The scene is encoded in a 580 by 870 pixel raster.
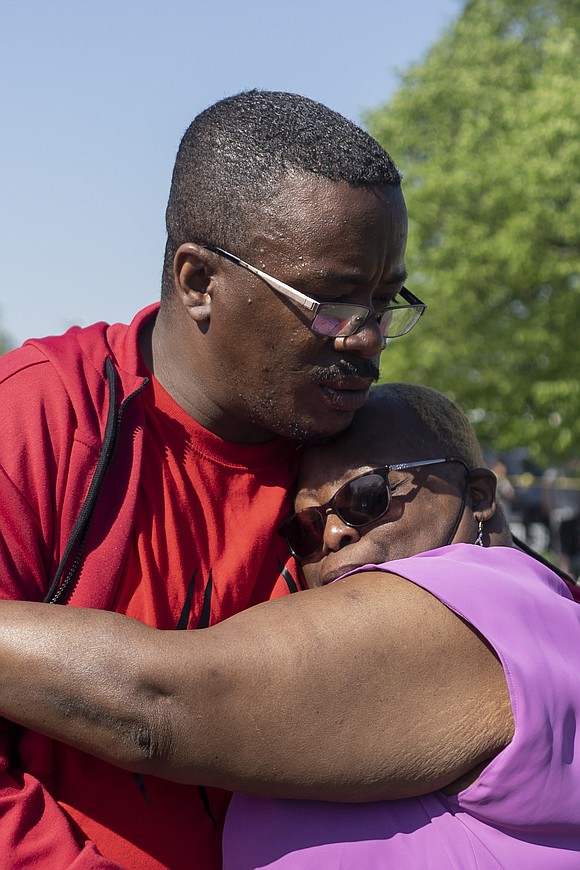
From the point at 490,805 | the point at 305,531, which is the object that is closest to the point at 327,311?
the point at 305,531

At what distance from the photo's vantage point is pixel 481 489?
263 centimetres

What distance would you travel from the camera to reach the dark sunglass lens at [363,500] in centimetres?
256

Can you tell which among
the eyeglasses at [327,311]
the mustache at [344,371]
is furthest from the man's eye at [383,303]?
A: the mustache at [344,371]

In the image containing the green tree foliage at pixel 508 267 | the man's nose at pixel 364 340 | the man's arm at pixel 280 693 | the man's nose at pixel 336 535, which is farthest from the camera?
the green tree foliage at pixel 508 267

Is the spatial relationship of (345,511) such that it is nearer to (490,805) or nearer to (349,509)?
(349,509)

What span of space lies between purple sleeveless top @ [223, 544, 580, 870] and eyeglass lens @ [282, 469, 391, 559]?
14.3 inches

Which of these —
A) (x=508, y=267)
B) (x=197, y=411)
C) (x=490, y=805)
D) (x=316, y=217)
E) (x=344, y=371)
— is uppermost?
(x=316, y=217)

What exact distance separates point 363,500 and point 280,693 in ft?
2.35

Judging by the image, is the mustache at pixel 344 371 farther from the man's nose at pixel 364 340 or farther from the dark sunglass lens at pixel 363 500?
the dark sunglass lens at pixel 363 500

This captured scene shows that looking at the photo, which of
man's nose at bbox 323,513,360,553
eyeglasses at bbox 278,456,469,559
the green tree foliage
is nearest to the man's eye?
eyeglasses at bbox 278,456,469,559

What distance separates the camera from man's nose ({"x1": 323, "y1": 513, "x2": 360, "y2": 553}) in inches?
102

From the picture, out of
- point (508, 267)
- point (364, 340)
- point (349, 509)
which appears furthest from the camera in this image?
point (508, 267)

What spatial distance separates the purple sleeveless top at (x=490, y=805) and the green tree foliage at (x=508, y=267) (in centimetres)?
1555

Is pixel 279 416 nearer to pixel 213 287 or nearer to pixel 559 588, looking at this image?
pixel 213 287
